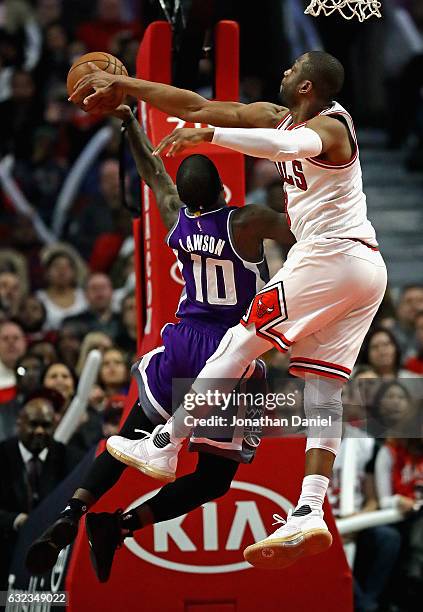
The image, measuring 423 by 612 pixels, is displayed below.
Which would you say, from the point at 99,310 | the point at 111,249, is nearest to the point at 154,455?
the point at 99,310

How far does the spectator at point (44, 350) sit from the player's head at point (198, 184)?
3836mm

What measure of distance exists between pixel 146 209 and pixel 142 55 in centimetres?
86

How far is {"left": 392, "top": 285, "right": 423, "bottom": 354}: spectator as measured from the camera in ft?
38.6

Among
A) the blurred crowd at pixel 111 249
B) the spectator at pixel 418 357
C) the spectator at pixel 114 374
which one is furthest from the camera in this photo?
the spectator at pixel 418 357

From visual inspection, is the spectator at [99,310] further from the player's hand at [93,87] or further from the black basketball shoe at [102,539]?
the player's hand at [93,87]

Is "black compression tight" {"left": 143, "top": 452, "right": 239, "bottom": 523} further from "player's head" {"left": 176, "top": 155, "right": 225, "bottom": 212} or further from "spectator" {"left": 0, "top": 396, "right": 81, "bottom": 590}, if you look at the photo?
"spectator" {"left": 0, "top": 396, "right": 81, "bottom": 590}

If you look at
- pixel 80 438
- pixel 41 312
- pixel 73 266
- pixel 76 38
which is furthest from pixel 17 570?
pixel 76 38

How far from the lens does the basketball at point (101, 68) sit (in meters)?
6.45

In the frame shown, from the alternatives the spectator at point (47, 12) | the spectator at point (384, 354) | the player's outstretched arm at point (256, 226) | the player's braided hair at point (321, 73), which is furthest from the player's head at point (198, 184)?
the spectator at point (47, 12)

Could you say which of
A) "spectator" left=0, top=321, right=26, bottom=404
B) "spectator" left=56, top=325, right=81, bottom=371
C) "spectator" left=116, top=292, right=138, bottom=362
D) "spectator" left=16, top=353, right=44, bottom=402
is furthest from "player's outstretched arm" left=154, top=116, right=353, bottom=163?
"spectator" left=116, top=292, right=138, bottom=362

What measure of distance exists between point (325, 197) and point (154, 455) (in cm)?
149

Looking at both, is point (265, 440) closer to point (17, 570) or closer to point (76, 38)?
point (17, 570)

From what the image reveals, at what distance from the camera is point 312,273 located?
21.0 feet

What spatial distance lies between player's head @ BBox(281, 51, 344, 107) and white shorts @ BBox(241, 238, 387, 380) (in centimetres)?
67
